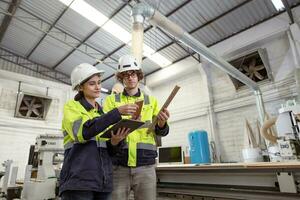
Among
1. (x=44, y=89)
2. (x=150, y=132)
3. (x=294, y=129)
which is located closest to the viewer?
(x=150, y=132)

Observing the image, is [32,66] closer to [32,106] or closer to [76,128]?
[32,106]

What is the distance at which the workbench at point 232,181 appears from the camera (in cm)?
129

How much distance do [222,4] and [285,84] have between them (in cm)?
239

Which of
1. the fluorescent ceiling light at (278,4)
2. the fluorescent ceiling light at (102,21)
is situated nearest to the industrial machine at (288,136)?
the fluorescent ceiling light at (278,4)

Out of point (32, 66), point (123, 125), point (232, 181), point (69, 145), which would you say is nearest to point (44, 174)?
point (69, 145)

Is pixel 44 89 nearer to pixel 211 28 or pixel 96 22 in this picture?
pixel 96 22

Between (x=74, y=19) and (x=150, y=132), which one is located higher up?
(x=74, y=19)

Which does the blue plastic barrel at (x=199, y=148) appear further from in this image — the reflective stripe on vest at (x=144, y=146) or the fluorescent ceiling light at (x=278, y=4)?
the reflective stripe on vest at (x=144, y=146)

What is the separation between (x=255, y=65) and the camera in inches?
219

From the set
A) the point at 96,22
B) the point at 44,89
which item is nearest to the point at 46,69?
the point at 44,89

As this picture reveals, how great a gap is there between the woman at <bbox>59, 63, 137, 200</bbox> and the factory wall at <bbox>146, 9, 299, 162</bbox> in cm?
482

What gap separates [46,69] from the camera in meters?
8.90

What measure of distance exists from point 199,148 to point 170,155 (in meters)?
0.77

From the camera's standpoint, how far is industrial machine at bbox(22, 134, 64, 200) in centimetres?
236
